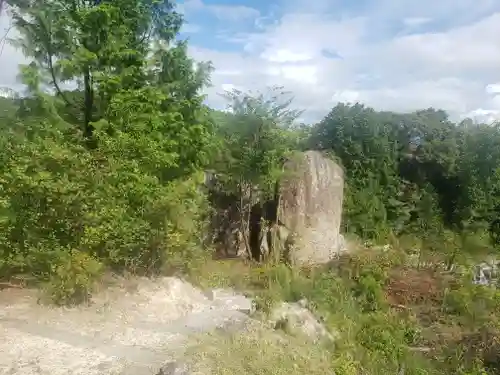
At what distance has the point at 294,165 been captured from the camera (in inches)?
709

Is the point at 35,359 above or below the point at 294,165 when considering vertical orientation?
below

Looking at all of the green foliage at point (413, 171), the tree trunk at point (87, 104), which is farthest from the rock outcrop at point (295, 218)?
the tree trunk at point (87, 104)

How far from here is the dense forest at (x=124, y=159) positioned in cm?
945

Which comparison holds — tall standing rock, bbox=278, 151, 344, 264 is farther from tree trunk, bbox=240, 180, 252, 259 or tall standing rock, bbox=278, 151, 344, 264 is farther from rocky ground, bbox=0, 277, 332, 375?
rocky ground, bbox=0, 277, 332, 375

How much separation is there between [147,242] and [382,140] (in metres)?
13.3

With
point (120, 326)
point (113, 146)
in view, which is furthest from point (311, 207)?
point (120, 326)

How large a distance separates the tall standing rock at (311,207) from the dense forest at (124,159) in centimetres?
79

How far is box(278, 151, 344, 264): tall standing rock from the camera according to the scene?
55.1 feet

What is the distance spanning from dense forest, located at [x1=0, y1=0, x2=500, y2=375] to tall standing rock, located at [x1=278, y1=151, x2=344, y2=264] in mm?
793

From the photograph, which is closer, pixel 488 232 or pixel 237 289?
pixel 237 289

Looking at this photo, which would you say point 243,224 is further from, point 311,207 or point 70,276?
point 70,276

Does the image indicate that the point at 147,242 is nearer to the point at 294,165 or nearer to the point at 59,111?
the point at 59,111

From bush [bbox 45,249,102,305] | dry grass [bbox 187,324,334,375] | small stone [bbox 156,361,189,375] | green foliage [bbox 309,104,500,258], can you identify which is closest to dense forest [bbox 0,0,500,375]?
bush [bbox 45,249,102,305]

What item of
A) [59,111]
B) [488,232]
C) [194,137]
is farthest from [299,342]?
[488,232]
